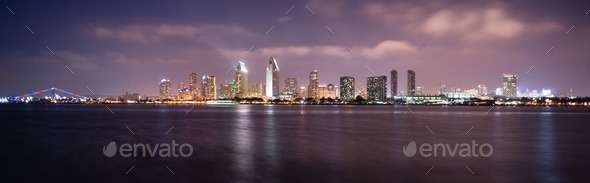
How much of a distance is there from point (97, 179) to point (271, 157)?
7.41 m

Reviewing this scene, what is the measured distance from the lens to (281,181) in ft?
40.4

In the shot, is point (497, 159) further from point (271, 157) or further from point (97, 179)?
point (97, 179)

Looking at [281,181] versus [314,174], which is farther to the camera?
[314,174]

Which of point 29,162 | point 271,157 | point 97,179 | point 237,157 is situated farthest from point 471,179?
point 29,162

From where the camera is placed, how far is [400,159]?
16.7 meters

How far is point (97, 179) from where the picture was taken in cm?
1247

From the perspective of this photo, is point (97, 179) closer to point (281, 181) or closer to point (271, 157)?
point (281, 181)

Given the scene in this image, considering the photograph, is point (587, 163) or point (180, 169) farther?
point (587, 163)

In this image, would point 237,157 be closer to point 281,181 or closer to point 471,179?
point 281,181

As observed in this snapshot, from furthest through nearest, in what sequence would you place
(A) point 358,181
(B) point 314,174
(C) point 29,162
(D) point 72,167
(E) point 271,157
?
(E) point 271,157 < (C) point 29,162 < (D) point 72,167 < (B) point 314,174 < (A) point 358,181

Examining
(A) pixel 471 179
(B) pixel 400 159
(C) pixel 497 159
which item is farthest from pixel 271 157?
(C) pixel 497 159

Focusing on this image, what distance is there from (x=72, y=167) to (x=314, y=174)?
9687 mm

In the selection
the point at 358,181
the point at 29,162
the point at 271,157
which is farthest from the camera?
the point at 271,157

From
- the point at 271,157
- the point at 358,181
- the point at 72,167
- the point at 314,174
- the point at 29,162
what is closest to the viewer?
the point at 358,181
